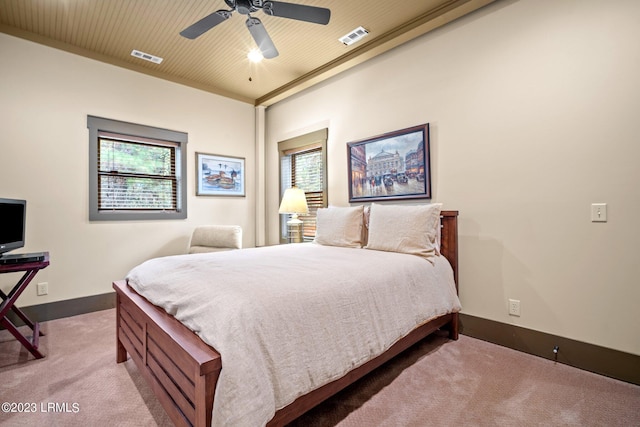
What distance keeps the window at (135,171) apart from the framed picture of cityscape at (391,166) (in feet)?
7.80

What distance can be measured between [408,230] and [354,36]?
83.3 inches

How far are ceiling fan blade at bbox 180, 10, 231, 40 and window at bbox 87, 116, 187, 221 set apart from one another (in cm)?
181

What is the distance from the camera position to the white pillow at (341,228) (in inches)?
118

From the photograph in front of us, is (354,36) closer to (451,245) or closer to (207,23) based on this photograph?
(207,23)

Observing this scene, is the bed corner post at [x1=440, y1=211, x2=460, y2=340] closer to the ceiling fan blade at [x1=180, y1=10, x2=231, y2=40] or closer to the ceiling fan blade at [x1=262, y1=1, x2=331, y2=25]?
the ceiling fan blade at [x1=262, y1=1, x2=331, y2=25]

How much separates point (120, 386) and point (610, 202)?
3394 millimetres

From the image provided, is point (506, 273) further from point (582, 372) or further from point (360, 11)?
point (360, 11)

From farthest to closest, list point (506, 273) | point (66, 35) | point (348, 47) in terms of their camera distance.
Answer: point (348, 47) → point (66, 35) → point (506, 273)

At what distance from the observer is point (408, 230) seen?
2523 mm

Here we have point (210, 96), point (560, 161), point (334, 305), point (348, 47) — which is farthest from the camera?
point (210, 96)

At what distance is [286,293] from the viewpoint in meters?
1.40

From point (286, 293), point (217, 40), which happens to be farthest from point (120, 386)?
point (217, 40)

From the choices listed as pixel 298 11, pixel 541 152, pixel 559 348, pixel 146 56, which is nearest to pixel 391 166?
pixel 541 152

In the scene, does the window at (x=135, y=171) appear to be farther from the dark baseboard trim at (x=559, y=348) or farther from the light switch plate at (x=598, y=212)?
the light switch plate at (x=598, y=212)
